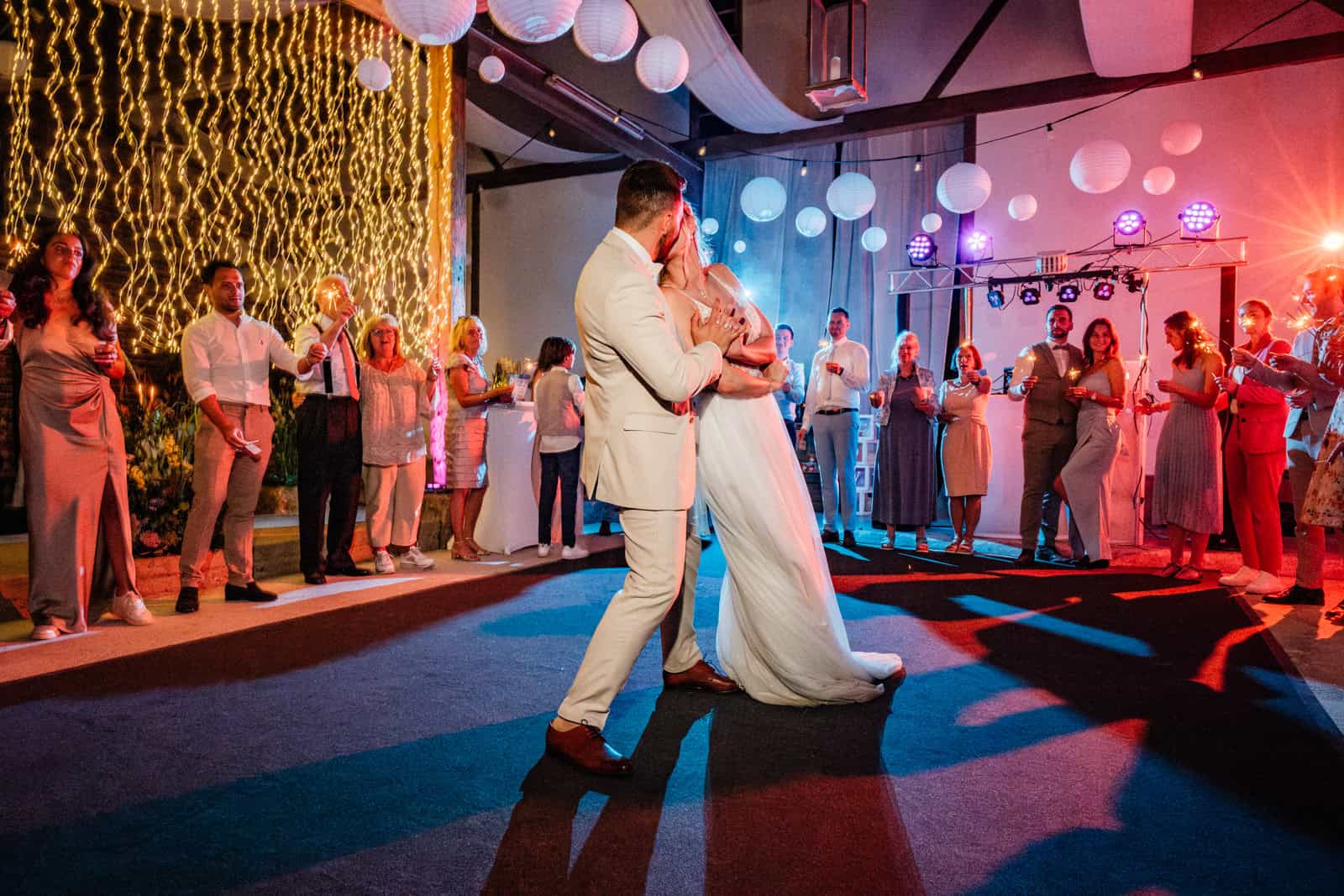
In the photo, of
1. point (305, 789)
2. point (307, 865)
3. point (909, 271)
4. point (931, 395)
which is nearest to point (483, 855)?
point (307, 865)

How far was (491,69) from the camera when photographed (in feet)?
22.4

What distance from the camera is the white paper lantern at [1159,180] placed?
306 inches

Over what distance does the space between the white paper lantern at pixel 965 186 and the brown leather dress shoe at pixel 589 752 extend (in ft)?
22.7

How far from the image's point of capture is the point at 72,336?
Result: 3330 mm

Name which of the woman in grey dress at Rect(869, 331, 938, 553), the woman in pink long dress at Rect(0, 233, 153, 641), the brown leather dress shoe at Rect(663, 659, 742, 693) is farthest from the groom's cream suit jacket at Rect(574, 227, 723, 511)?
the woman in grey dress at Rect(869, 331, 938, 553)

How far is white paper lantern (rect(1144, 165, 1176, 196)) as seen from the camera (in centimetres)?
777

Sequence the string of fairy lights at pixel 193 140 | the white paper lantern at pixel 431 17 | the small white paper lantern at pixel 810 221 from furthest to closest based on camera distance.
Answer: the small white paper lantern at pixel 810 221, the string of fairy lights at pixel 193 140, the white paper lantern at pixel 431 17

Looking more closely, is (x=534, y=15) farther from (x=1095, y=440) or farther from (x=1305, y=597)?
(x=1305, y=597)

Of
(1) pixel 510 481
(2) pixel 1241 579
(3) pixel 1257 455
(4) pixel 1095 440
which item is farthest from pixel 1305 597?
(1) pixel 510 481

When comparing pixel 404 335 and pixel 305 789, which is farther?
pixel 404 335

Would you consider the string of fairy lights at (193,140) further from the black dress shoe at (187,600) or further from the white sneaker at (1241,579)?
the white sneaker at (1241,579)

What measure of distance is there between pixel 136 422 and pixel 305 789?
378cm

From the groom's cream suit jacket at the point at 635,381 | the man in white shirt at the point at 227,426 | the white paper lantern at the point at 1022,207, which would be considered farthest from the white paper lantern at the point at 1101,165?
the man in white shirt at the point at 227,426

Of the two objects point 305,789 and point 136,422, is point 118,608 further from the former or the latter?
point 305,789
